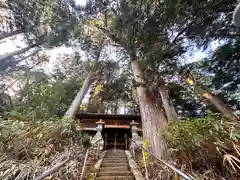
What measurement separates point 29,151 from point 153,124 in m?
3.30

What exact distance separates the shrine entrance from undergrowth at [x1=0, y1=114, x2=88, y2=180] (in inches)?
317

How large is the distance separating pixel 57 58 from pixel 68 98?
3.35 meters

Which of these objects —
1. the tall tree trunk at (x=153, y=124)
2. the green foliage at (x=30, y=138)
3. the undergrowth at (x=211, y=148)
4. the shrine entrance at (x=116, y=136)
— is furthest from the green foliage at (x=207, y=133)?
the shrine entrance at (x=116, y=136)

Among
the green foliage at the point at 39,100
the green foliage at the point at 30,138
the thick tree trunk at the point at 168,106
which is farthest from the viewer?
the green foliage at the point at 39,100

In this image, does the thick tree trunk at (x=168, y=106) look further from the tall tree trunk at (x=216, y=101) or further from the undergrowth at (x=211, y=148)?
the undergrowth at (x=211, y=148)

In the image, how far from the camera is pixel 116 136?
12625 mm

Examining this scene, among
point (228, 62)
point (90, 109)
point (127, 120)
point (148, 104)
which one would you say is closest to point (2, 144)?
point (148, 104)

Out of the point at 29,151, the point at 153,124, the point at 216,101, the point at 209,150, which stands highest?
the point at 216,101

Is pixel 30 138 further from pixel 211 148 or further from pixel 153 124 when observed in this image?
pixel 211 148

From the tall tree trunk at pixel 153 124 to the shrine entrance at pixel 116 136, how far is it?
6357 mm

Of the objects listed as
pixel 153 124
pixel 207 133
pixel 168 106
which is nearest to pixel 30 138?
pixel 153 124

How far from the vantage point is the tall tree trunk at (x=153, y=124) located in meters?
4.70

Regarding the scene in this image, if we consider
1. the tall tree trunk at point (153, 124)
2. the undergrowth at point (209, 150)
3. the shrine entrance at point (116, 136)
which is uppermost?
the shrine entrance at point (116, 136)

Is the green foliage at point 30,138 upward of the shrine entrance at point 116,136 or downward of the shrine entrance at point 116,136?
downward
